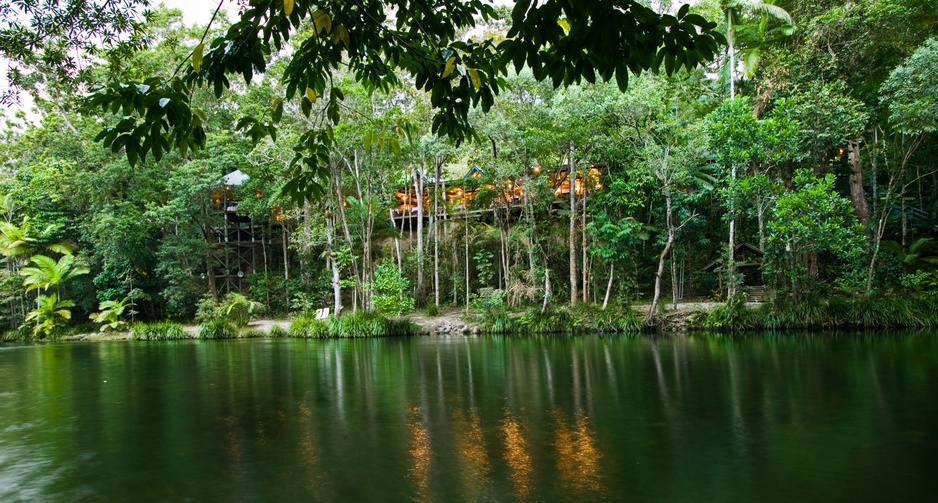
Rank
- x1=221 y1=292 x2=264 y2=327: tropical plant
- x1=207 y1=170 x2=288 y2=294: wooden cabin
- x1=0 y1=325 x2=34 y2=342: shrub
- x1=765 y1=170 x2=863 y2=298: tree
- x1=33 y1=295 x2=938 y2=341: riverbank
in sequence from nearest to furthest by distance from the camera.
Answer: x1=765 y1=170 x2=863 y2=298: tree, x1=33 y1=295 x2=938 y2=341: riverbank, x1=221 y1=292 x2=264 y2=327: tropical plant, x1=0 y1=325 x2=34 y2=342: shrub, x1=207 y1=170 x2=288 y2=294: wooden cabin

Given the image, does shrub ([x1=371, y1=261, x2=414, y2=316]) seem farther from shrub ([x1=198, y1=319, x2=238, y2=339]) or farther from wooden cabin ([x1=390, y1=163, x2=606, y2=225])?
shrub ([x1=198, y1=319, x2=238, y2=339])

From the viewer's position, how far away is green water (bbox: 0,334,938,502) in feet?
12.9

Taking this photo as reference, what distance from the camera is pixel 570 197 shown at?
18.8 meters

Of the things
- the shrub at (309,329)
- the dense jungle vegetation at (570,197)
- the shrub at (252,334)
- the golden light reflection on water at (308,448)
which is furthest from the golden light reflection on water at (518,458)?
the shrub at (252,334)

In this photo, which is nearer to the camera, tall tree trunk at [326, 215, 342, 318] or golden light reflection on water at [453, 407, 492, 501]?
golden light reflection on water at [453, 407, 492, 501]

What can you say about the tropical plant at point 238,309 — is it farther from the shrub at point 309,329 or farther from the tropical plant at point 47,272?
the tropical plant at point 47,272

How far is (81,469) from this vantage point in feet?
15.1

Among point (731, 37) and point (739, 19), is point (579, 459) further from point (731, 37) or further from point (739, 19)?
point (739, 19)

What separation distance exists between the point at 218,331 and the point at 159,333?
2.08 metres

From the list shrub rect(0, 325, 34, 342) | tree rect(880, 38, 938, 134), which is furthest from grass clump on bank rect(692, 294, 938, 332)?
shrub rect(0, 325, 34, 342)

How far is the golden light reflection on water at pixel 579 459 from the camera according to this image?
150 inches

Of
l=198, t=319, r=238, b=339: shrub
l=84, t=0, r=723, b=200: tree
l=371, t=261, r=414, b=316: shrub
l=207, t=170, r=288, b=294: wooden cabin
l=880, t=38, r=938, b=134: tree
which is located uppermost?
l=880, t=38, r=938, b=134: tree

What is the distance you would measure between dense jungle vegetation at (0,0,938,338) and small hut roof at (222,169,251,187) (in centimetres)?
46

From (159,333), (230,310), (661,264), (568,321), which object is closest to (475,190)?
(568,321)
